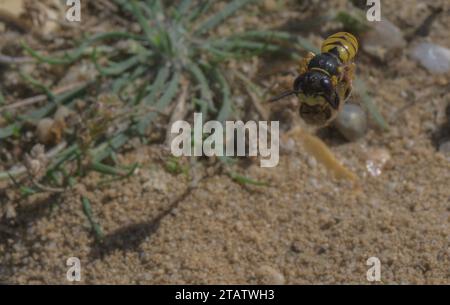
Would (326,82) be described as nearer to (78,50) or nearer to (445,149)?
(445,149)

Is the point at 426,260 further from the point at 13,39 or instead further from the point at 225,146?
the point at 13,39

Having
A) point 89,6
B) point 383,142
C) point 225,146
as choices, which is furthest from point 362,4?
point 89,6

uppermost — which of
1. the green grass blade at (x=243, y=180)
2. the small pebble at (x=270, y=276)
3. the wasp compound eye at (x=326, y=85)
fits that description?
the wasp compound eye at (x=326, y=85)

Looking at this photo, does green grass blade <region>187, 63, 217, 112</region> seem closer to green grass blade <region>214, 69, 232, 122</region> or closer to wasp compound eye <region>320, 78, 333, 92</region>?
green grass blade <region>214, 69, 232, 122</region>

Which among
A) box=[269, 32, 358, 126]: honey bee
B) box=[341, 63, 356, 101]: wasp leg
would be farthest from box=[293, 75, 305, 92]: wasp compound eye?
box=[341, 63, 356, 101]: wasp leg

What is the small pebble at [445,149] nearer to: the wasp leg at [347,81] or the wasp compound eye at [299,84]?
the wasp leg at [347,81]

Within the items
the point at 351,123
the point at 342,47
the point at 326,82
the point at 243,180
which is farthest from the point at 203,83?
the point at 326,82

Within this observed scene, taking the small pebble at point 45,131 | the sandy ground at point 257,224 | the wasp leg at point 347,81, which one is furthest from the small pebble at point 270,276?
the small pebble at point 45,131

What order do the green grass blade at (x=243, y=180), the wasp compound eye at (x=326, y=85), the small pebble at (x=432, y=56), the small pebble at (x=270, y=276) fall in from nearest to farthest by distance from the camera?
1. the wasp compound eye at (x=326, y=85)
2. the small pebble at (x=270, y=276)
3. the green grass blade at (x=243, y=180)
4. the small pebble at (x=432, y=56)
